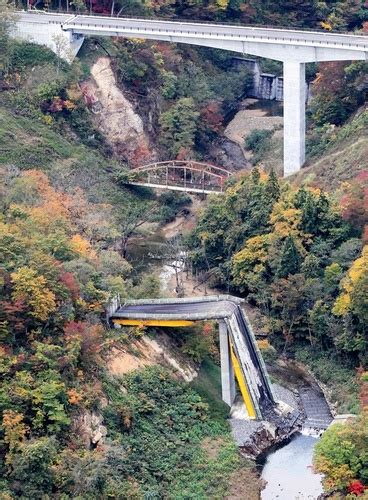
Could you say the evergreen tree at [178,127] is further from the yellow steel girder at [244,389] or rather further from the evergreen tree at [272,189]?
the yellow steel girder at [244,389]

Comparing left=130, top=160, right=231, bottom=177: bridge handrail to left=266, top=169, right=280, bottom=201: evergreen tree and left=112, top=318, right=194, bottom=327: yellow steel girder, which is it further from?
left=112, top=318, right=194, bottom=327: yellow steel girder

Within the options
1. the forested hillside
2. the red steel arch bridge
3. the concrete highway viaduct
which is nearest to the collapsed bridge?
the forested hillside

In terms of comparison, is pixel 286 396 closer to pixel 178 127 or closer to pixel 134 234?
pixel 134 234

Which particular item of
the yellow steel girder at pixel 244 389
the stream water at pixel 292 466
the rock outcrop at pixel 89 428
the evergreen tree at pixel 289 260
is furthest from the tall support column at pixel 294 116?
the rock outcrop at pixel 89 428

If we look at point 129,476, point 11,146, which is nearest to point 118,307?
point 129,476

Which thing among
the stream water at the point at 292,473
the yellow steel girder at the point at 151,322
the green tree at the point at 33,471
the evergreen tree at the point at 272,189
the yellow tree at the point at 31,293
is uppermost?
the evergreen tree at the point at 272,189

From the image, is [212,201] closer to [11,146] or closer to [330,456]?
[11,146]

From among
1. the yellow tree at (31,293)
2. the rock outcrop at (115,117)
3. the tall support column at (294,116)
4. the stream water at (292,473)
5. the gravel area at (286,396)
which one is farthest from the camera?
the rock outcrop at (115,117)

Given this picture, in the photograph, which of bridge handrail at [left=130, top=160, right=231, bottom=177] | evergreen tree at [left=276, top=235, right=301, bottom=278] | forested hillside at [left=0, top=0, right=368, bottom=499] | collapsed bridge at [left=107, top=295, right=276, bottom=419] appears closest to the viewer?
forested hillside at [left=0, top=0, right=368, bottom=499]
